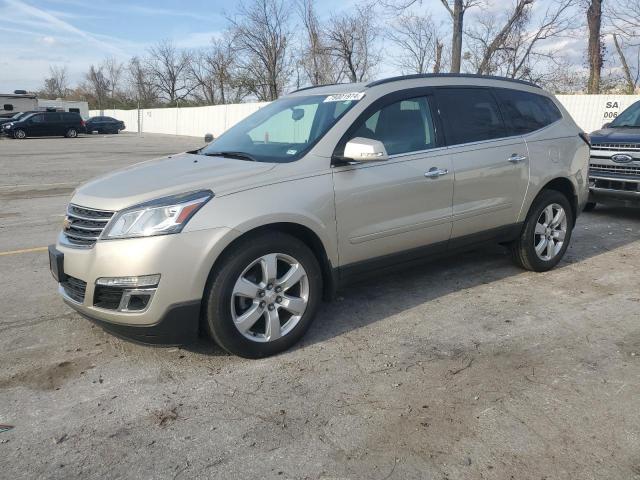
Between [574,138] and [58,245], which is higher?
[574,138]

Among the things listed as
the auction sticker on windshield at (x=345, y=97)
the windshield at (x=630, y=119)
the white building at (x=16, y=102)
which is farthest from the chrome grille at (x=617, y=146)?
the white building at (x=16, y=102)

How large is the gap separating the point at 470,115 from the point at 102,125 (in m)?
44.9

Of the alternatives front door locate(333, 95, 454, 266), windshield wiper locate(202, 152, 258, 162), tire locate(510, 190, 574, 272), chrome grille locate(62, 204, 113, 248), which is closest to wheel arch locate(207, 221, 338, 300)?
front door locate(333, 95, 454, 266)

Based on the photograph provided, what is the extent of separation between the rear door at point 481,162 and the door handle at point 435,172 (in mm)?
138

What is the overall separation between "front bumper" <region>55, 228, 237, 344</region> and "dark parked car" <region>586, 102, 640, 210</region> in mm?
6385

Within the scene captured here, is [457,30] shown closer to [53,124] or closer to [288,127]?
[288,127]

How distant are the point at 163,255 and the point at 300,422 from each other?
1191mm

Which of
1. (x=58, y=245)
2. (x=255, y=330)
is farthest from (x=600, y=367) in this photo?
(x=58, y=245)

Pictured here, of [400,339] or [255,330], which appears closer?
[255,330]

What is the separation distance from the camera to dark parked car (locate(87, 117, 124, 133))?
43688 mm

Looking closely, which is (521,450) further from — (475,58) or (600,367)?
(475,58)

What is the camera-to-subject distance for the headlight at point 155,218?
3.09 m

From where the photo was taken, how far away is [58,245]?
3549 mm

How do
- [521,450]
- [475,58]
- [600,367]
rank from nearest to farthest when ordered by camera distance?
[521,450] < [600,367] < [475,58]
